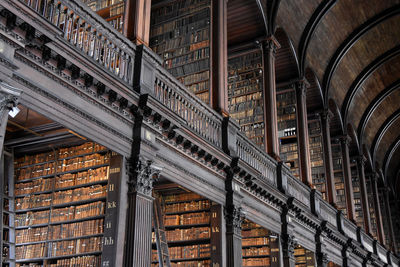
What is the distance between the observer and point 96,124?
17.5 ft

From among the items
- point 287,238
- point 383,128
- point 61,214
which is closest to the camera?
point 61,214

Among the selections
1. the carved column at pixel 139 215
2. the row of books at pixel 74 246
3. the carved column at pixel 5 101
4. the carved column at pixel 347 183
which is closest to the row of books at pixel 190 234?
the carved column at pixel 139 215

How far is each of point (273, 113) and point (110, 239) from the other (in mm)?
5983

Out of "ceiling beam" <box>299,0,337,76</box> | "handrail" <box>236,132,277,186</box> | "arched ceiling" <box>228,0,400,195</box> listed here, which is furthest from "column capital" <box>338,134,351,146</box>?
"handrail" <box>236,132,277,186</box>

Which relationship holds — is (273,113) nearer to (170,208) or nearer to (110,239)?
(170,208)

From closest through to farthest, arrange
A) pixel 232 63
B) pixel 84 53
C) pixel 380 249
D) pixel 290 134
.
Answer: pixel 84 53 < pixel 232 63 < pixel 290 134 < pixel 380 249

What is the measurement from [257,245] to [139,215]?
448 centimetres

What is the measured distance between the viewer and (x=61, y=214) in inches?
238

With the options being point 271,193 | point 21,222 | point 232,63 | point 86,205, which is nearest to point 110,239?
point 86,205

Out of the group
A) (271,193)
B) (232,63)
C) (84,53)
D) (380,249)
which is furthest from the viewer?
(380,249)

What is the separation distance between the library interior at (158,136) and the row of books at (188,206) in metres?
0.02

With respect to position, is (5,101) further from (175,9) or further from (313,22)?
(313,22)

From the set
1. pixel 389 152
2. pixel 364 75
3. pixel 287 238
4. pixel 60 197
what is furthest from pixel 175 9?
pixel 389 152

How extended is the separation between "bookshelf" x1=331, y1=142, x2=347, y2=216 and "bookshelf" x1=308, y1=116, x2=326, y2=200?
2.02 metres
